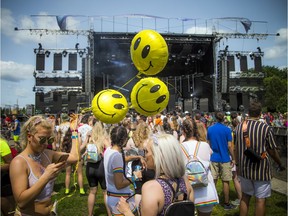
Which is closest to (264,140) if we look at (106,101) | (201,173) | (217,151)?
(201,173)

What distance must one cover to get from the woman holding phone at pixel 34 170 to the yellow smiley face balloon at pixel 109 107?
3.20 ft

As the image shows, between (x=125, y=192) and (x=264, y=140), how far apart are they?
1912 mm

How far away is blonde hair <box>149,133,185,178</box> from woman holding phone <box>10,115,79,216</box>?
78 centimetres

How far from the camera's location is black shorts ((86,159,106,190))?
12.9 ft

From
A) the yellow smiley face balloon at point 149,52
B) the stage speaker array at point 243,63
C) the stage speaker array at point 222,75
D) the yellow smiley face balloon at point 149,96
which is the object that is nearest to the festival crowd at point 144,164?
the yellow smiley face balloon at point 149,96

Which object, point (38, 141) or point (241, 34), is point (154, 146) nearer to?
point (38, 141)

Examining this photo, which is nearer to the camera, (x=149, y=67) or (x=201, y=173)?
(x=201, y=173)

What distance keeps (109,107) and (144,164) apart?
853 mm

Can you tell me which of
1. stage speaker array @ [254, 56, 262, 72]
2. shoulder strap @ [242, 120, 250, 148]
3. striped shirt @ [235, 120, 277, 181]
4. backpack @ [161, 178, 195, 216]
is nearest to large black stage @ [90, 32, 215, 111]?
stage speaker array @ [254, 56, 262, 72]

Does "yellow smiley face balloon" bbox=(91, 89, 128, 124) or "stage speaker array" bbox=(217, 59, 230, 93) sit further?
"stage speaker array" bbox=(217, 59, 230, 93)

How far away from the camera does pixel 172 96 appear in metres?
22.7

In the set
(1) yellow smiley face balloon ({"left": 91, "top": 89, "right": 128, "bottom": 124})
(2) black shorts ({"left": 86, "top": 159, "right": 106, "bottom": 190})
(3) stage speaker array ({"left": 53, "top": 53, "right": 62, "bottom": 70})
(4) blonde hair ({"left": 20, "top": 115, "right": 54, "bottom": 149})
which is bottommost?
(2) black shorts ({"left": 86, "top": 159, "right": 106, "bottom": 190})

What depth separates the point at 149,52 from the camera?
298 cm

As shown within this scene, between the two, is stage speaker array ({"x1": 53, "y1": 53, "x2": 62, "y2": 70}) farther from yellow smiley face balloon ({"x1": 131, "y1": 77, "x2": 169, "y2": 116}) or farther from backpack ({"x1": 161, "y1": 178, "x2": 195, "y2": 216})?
backpack ({"x1": 161, "y1": 178, "x2": 195, "y2": 216})
